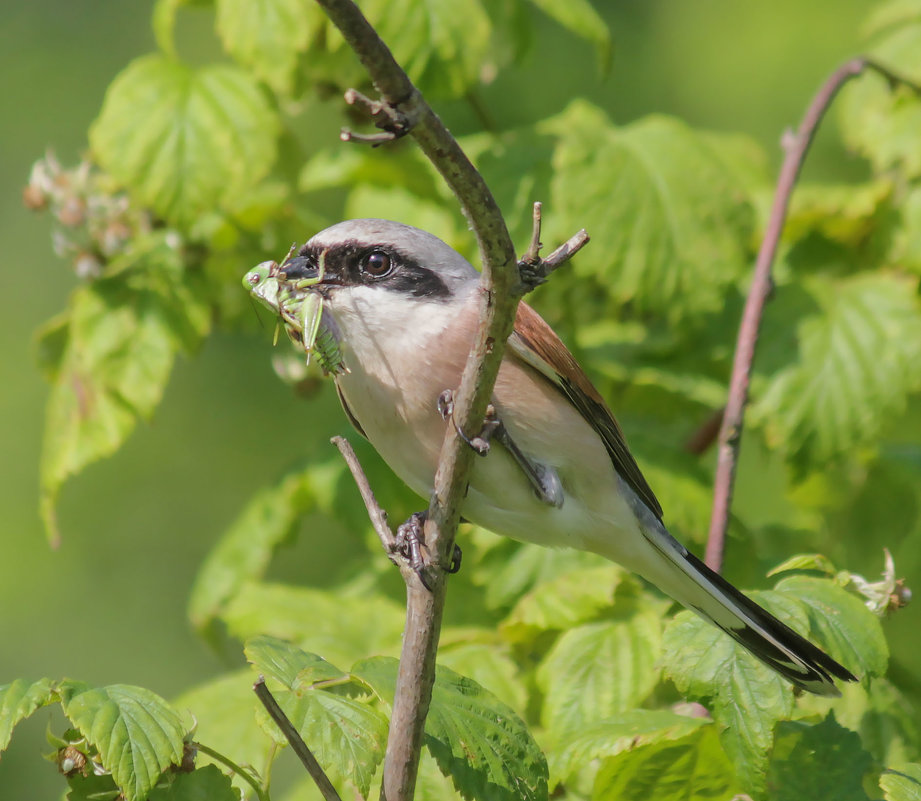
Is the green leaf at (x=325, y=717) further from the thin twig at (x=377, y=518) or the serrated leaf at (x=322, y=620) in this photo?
the serrated leaf at (x=322, y=620)

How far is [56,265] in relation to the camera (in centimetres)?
613

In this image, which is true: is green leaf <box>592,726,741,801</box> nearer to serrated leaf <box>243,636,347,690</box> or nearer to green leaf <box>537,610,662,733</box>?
green leaf <box>537,610,662,733</box>

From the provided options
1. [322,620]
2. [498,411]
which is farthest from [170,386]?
[498,411]

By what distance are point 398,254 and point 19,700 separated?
1066 mm

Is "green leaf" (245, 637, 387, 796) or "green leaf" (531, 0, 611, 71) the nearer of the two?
"green leaf" (245, 637, 387, 796)

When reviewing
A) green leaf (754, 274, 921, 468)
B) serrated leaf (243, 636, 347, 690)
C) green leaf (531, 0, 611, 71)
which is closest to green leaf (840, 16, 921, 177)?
green leaf (754, 274, 921, 468)

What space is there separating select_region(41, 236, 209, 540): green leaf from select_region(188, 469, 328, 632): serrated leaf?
418 millimetres

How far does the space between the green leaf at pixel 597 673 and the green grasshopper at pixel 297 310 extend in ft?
2.40

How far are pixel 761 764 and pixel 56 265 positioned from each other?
17.9 feet

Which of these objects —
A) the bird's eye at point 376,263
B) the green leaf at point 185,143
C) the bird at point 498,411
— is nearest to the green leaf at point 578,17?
the green leaf at point 185,143

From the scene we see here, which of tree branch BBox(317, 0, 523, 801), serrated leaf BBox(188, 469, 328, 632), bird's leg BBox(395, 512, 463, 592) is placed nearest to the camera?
tree branch BBox(317, 0, 523, 801)

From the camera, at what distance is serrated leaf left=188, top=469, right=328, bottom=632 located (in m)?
2.83

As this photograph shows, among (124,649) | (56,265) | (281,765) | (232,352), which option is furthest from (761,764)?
(56,265)

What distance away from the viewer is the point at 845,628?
5.65 feet
